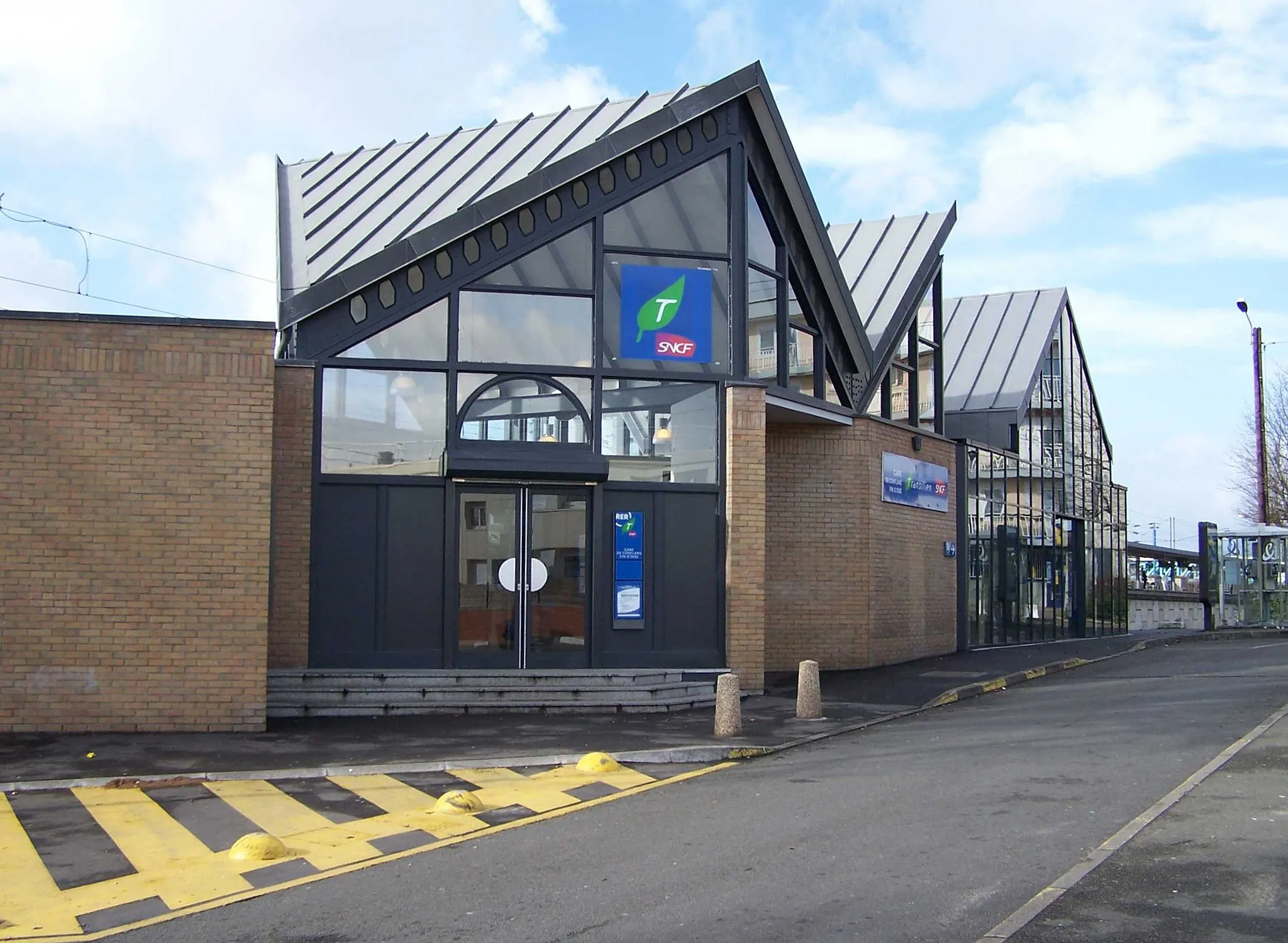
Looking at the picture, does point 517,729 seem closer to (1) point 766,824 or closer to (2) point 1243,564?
(1) point 766,824

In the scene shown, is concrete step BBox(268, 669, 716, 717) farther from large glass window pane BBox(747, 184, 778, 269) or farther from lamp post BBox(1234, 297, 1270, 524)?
lamp post BBox(1234, 297, 1270, 524)

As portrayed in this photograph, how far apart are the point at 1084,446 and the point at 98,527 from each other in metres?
26.9

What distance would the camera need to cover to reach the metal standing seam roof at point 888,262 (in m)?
23.0

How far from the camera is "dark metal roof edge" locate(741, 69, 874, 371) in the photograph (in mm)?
18328

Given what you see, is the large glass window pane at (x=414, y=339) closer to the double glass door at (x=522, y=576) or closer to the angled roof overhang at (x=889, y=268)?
the double glass door at (x=522, y=576)

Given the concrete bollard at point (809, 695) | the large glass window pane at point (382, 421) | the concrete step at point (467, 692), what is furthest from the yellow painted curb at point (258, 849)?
the large glass window pane at point (382, 421)

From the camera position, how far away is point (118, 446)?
13.7 m

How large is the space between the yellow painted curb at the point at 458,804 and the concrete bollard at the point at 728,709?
13.3ft

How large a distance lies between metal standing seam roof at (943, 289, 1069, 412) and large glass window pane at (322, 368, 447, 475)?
60.1ft

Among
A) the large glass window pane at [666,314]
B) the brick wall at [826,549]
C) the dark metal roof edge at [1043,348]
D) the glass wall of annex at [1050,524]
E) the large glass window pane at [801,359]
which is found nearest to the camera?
the large glass window pane at [666,314]

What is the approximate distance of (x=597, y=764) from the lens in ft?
38.5

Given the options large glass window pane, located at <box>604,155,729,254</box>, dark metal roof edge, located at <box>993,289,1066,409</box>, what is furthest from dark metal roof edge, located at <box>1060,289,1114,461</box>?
large glass window pane, located at <box>604,155,729,254</box>

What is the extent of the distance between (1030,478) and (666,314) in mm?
14886

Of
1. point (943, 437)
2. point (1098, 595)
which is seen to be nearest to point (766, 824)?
point (943, 437)
